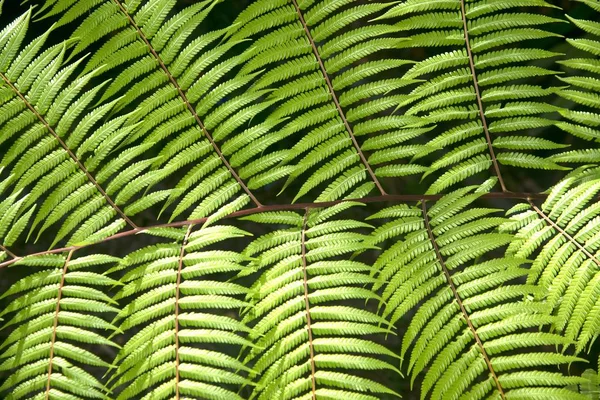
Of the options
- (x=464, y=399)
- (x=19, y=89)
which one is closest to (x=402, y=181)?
(x=464, y=399)

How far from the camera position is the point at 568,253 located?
143cm

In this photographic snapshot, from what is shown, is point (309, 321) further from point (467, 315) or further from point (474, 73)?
point (474, 73)

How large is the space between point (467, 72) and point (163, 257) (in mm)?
966

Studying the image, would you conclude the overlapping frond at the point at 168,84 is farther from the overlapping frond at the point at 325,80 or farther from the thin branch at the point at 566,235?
the thin branch at the point at 566,235

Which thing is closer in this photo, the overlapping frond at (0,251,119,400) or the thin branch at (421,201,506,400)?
the thin branch at (421,201,506,400)

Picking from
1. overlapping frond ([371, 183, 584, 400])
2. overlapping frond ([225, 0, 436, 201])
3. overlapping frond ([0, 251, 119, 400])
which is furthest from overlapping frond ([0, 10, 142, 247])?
overlapping frond ([371, 183, 584, 400])

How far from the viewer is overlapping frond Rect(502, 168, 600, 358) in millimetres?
1385

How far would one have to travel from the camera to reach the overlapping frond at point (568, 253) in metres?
1.38

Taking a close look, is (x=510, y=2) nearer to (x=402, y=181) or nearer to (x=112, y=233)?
(x=112, y=233)

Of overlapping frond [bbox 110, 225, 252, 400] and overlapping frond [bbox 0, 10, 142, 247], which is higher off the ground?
overlapping frond [bbox 0, 10, 142, 247]

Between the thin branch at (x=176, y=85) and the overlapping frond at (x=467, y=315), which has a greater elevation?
the thin branch at (x=176, y=85)

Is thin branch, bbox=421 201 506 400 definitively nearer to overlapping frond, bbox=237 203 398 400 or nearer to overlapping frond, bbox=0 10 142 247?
overlapping frond, bbox=237 203 398 400

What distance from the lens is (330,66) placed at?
5.04 feet

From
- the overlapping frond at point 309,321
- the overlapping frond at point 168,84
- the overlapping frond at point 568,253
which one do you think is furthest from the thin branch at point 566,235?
the overlapping frond at point 168,84
